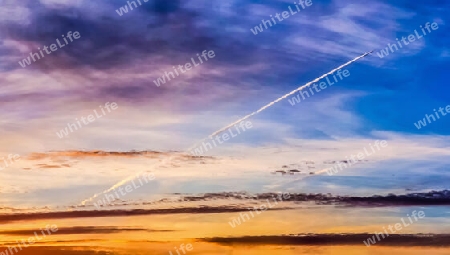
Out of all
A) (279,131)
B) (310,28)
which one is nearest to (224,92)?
(279,131)

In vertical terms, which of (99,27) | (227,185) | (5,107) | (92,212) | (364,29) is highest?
(99,27)

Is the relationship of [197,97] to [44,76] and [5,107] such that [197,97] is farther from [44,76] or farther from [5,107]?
[5,107]

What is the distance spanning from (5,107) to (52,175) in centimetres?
61

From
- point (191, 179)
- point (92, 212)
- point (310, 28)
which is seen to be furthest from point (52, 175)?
point (310, 28)

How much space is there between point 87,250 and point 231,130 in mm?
1343

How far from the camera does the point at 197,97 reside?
326cm

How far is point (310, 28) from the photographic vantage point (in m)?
3.28

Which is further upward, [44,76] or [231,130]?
[44,76]

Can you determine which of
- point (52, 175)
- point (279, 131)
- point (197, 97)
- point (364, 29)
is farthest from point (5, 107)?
point (364, 29)

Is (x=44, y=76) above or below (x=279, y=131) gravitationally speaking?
above

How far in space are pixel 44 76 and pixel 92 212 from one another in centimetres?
105

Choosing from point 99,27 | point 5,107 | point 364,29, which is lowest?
point 364,29

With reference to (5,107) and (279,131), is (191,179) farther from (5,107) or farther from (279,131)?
(5,107)

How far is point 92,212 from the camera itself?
320 centimetres
